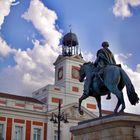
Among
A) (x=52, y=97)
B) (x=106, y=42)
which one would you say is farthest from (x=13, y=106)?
(x=106, y=42)

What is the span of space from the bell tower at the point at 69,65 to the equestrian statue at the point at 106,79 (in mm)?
35591

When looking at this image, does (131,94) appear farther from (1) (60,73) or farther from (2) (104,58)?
(1) (60,73)

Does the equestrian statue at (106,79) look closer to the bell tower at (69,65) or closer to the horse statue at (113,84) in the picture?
the horse statue at (113,84)

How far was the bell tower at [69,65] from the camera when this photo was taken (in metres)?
50.6

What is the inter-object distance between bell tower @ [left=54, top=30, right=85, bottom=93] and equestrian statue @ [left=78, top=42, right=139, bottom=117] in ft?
117

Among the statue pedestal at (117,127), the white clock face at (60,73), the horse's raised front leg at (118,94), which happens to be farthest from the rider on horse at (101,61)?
the white clock face at (60,73)

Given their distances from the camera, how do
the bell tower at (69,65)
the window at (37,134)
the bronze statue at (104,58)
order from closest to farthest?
1. the bronze statue at (104,58)
2. the window at (37,134)
3. the bell tower at (69,65)

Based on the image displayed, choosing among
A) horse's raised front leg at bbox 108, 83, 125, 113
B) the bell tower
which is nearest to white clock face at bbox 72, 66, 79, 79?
the bell tower

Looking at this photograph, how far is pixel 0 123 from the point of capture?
43.9 metres

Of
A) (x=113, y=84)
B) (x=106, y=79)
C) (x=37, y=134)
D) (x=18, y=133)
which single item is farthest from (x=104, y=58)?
(x=37, y=134)

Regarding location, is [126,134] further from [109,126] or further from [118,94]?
[118,94]

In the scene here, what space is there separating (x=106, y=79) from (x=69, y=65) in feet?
125

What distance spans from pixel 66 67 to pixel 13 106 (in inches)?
371

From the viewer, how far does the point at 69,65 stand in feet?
169
